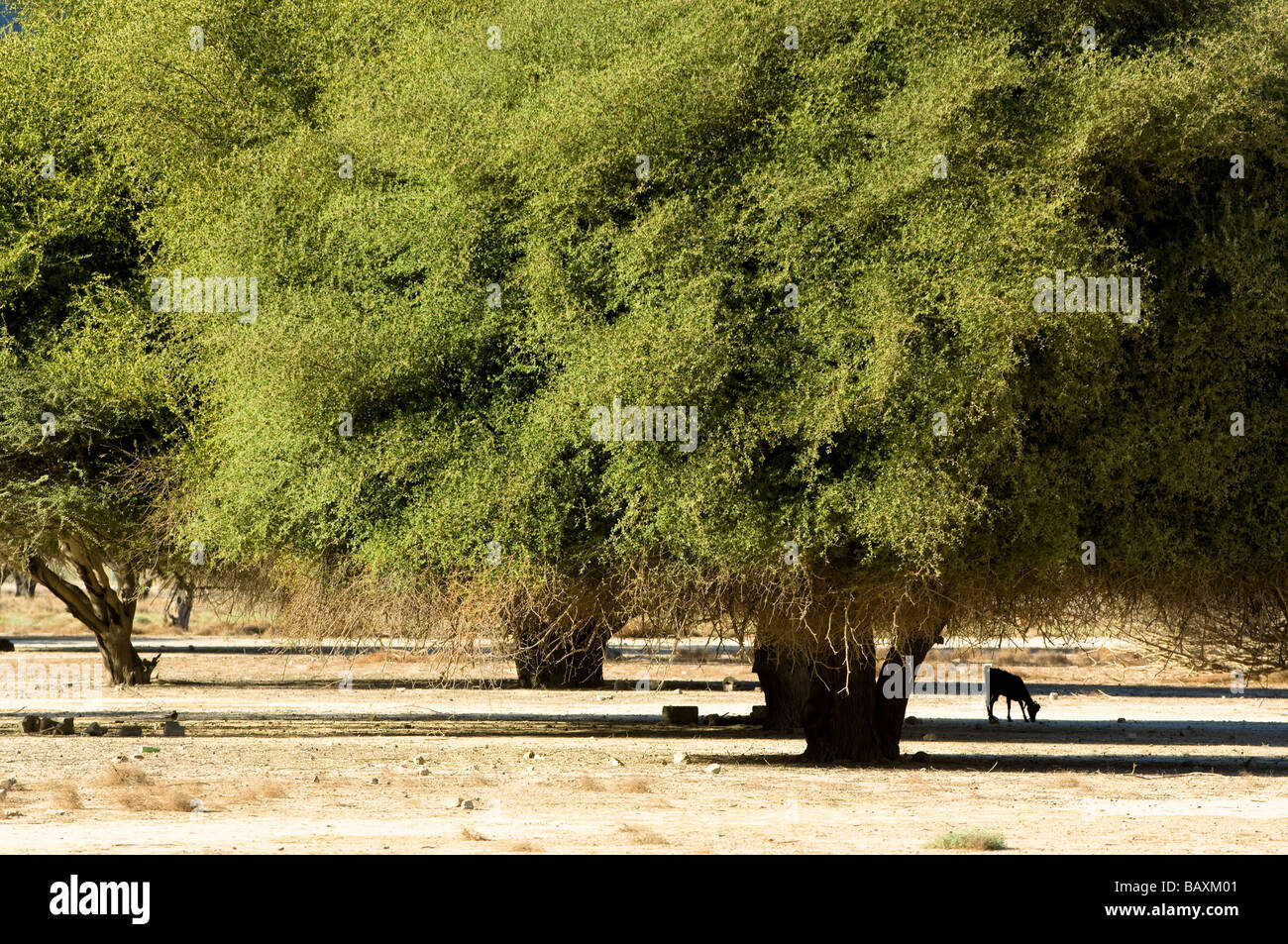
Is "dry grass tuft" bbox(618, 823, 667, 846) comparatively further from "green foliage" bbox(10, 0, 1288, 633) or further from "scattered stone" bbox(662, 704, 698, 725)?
"scattered stone" bbox(662, 704, 698, 725)

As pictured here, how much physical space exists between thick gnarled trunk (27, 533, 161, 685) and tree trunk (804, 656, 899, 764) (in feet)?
53.5

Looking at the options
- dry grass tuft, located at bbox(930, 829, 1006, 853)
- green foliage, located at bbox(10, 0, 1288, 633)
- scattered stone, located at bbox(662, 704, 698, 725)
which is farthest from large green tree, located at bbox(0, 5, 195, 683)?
dry grass tuft, located at bbox(930, 829, 1006, 853)

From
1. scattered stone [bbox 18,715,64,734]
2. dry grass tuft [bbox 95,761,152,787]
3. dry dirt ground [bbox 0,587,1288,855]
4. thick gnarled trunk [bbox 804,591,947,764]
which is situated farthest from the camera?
scattered stone [bbox 18,715,64,734]

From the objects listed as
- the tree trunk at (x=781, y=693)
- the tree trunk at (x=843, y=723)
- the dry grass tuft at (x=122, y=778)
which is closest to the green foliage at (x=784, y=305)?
the dry grass tuft at (x=122, y=778)

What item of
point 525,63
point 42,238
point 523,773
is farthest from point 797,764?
point 42,238

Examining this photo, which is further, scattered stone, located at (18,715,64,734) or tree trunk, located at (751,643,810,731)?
tree trunk, located at (751,643,810,731)

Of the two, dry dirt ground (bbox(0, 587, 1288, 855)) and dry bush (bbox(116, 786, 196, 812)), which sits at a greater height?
dry bush (bbox(116, 786, 196, 812))

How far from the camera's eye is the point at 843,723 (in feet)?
75.9

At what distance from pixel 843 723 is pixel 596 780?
Answer: 4.61m

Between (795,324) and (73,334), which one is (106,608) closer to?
(73,334)

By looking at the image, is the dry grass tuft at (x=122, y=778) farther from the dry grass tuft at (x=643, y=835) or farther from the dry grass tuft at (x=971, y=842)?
the dry grass tuft at (x=971, y=842)

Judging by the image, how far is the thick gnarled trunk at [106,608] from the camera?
1387 inches

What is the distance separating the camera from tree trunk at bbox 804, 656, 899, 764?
912 inches

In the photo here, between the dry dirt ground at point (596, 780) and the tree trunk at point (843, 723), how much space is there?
1.83 ft
